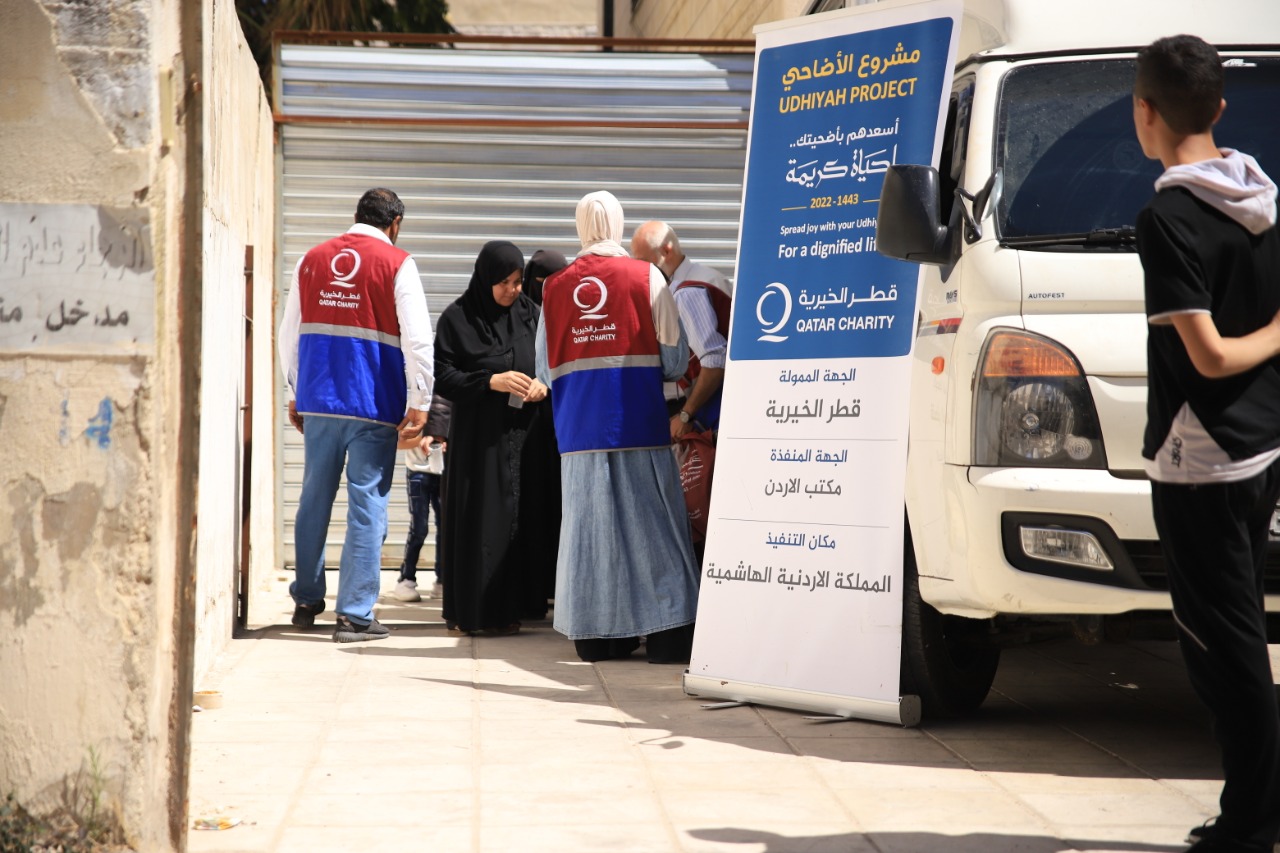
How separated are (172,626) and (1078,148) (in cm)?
310

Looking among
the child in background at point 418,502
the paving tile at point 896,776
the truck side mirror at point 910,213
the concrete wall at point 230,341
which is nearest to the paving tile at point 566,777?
the paving tile at point 896,776

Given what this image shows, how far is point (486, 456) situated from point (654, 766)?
10.1 feet

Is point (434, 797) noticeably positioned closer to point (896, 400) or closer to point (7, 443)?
point (7, 443)

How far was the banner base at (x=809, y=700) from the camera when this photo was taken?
497 cm

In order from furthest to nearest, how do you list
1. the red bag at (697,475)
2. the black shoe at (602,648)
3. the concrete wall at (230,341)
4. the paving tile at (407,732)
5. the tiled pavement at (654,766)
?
the red bag at (697,475)
the black shoe at (602,648)
the concrete wall at (230,341)
the paving tile at (407,732)
the tiled pavement at (654,766)

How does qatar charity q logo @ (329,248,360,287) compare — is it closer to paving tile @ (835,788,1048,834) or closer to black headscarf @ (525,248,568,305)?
black headscarf @ (525,248,568,305)

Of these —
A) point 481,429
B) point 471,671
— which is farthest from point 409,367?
point 471,671

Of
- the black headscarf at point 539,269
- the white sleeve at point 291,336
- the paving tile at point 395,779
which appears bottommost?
the paving tile at point 395,779

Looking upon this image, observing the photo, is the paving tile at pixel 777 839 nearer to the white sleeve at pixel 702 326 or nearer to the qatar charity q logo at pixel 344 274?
the white sleeve at pixel 702 326

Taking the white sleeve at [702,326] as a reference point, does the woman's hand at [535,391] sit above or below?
below

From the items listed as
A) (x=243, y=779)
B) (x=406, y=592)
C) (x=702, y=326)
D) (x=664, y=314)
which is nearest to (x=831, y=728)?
(x=243, y=779)

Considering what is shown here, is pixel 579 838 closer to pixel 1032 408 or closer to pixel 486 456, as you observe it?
pixel 1032 408

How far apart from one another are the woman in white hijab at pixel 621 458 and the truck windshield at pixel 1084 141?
Answer: 6.95 ft

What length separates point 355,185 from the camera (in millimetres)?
10305
